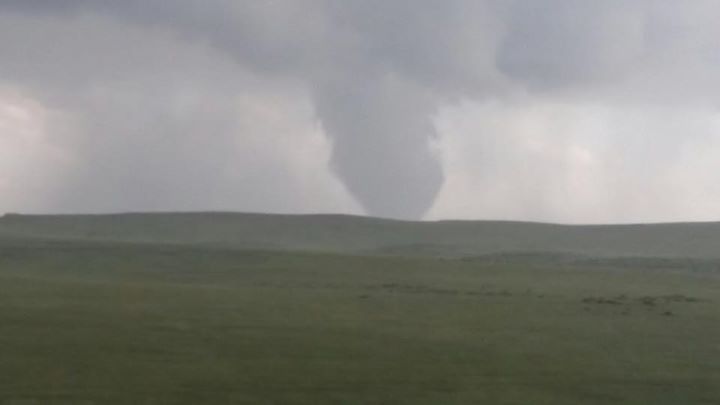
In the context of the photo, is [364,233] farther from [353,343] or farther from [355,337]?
[353,343]

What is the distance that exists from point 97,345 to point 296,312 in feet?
23.7

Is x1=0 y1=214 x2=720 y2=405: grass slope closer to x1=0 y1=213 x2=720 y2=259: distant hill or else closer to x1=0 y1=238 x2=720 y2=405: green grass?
x1=0 y1=238 x2=720 y2=405: green grass

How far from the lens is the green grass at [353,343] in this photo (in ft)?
59.2

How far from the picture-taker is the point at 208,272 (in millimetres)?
44812

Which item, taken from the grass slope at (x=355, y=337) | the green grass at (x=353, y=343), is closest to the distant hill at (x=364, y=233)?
the grass slope at (x=355, y=337)

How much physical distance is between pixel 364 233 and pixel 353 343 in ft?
246

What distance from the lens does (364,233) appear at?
9744cm

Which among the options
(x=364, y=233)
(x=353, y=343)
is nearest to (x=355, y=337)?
(x=353, y=343)

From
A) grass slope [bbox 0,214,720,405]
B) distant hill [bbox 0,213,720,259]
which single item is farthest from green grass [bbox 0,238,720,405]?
distant hill [bbox 0,213,720,259]

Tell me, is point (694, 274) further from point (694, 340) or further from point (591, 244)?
point (591, 244)

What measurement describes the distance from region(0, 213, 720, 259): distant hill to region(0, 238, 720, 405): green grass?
41.4 m

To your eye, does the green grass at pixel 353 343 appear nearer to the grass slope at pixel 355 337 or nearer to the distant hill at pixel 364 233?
the grass slope at pixel 355 337

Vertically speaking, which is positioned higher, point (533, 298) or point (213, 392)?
point (533, 298)

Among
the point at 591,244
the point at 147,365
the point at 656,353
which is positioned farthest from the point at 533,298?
the point at 591,244
